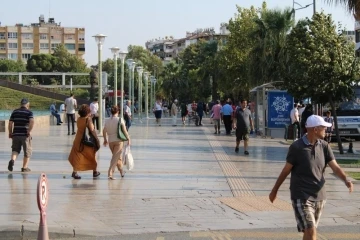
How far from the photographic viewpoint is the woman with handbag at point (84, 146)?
15078 millimetres

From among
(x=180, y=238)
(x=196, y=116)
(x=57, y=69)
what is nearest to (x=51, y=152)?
(x=180, y=238)

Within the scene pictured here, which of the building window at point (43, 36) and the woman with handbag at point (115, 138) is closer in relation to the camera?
the woman with handbag at point (115, 138)

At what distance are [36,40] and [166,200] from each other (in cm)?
14200

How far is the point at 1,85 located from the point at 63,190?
9257cm

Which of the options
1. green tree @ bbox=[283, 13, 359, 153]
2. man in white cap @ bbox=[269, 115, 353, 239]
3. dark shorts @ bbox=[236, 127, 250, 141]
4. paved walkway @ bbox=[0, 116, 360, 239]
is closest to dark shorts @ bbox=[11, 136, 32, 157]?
paved walkway @ bbox=[0, 116, 360, 239]

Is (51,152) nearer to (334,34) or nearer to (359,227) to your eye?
(334,34)

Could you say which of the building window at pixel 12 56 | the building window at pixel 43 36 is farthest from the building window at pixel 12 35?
the building window at pixel 43 36

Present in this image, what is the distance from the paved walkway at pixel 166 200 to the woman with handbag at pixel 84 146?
35 cm

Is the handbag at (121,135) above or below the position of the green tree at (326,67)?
below

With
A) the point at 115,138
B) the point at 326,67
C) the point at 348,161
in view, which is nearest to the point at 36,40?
the point at 326,67

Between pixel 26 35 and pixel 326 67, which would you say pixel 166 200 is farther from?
pixel 26 35

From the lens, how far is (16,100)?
322 feet

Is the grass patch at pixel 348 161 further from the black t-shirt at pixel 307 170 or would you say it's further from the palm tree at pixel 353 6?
the black t-shirt at pixel 307 170

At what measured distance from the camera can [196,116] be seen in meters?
46.7
